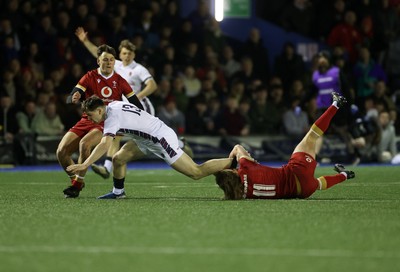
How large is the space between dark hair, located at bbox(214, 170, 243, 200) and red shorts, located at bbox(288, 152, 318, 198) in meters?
0.58

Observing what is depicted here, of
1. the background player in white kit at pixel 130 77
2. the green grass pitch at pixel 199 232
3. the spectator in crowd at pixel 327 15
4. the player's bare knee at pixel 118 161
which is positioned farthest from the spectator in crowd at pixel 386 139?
the player's bare knee at pixel 118 161

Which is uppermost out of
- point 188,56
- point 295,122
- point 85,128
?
point 188,56

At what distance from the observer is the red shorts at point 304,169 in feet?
34.8

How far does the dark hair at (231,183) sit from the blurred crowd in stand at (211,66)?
7.72 m

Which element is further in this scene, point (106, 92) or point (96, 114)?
point (106, 92)

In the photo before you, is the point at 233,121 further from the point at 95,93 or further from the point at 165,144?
the point at 165,144

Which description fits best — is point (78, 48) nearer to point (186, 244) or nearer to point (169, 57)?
point (169, 57)

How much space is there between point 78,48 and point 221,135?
3.55 metres

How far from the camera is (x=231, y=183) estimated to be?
10.7 m

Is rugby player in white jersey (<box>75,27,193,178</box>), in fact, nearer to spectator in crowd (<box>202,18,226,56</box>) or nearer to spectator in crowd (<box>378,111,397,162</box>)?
spectator in crowd (<box>378,111,397,162</box>)

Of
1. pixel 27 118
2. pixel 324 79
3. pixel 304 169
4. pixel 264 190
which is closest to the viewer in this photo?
pixel 304 169

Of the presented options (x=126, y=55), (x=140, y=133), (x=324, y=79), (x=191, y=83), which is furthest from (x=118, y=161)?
(x=191, y=83)

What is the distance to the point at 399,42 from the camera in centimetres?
2355

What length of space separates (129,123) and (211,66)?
11.8m
